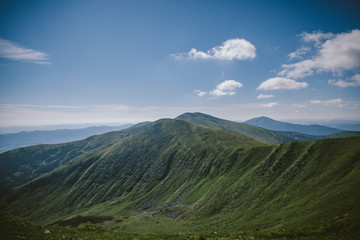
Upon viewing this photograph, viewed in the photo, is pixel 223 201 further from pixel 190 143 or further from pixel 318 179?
pixel 190 143

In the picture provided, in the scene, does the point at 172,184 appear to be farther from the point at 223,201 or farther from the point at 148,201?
the point at 223,201

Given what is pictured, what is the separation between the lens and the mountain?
134 ft

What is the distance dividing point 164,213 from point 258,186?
48.9 m

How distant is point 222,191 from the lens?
83500 mm

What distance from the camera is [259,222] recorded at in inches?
1784

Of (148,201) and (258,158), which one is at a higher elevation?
(258,158)

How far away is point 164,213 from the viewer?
8762 cm

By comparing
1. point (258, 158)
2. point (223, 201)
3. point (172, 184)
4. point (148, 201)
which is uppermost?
point (258, 158)

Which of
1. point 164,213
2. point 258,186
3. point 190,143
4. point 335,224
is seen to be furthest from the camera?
point 190,143

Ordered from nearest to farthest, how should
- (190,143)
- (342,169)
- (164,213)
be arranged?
(342,169) → (164,213) → (190,143)

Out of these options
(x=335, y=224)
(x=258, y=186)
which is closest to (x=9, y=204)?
(x=258, y=186)

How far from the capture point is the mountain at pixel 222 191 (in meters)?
41.0

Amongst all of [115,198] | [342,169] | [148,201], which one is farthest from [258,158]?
[115,198]

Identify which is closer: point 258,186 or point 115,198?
point 258,186
